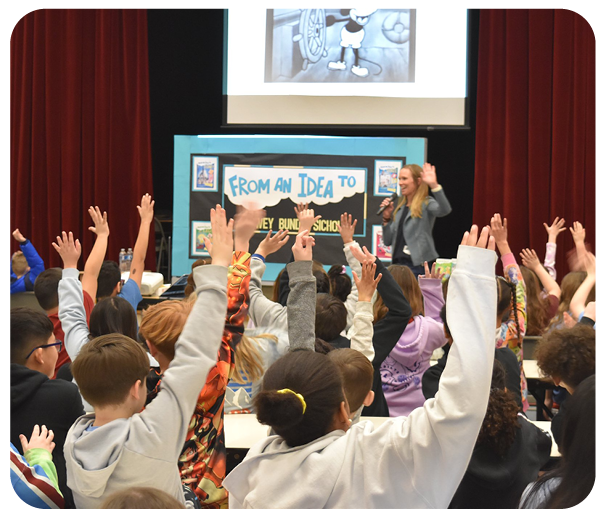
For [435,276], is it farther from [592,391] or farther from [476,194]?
[476,194]

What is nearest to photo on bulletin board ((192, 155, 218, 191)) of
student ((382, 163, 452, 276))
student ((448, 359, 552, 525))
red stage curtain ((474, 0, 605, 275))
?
student ((382, 163, 452, 276))

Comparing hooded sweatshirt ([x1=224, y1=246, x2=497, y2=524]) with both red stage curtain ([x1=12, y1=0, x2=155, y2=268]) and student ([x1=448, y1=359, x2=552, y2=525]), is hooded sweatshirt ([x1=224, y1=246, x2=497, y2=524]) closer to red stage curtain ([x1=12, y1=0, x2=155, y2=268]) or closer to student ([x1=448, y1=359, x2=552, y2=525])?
student ([x1=448, y1=359, x2=552, y2=525])

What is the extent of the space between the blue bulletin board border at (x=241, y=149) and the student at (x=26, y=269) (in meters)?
1.35

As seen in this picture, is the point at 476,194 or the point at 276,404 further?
the point at 476,194

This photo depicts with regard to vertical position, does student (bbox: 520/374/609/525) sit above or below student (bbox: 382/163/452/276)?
below

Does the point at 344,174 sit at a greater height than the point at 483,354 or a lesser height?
greater

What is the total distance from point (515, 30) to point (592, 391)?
593 cm

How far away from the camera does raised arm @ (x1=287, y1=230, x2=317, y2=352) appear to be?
1885 mm

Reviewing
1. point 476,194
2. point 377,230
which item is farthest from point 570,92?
point 377,230

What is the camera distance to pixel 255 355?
1.94m

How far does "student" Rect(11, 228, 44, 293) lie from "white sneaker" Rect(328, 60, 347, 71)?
10.0 feet

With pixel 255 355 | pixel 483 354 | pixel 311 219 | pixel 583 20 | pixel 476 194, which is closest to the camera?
pixel 483 354

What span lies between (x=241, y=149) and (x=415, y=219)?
6.71ft

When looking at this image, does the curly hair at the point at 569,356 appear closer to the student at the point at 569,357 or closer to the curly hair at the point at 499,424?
the student at the point at 569,357
